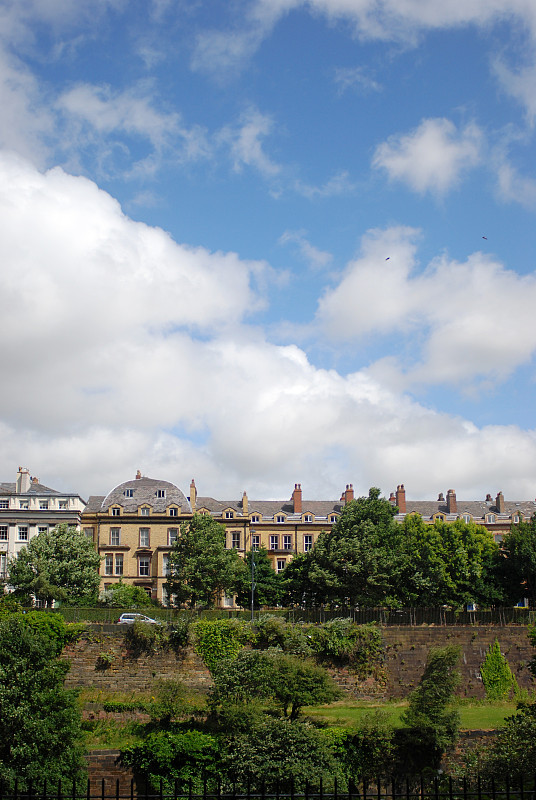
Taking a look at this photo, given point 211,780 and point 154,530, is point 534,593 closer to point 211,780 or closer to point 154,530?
point 154,530

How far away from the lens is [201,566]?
6047 cm

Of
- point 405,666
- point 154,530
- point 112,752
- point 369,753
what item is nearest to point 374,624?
point 405,666

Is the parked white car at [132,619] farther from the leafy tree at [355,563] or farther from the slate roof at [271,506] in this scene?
the slate roof at [271,506]

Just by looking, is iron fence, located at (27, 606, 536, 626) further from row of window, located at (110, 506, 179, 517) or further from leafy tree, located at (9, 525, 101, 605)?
row of window, located at (110, 506, 179, 517)

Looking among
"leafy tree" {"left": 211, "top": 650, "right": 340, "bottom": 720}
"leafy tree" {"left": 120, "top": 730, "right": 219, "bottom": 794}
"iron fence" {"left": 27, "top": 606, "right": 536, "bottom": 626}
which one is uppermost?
"iron fence" {"left": 27, "top": 606, "right": 536, "bottom": 626}

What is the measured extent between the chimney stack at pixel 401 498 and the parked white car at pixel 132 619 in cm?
4722

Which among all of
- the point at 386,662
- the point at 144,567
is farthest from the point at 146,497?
the point at 386,662

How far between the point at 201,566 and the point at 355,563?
42.7 ft

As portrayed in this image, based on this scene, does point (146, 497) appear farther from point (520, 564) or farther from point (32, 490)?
point (520, 564)

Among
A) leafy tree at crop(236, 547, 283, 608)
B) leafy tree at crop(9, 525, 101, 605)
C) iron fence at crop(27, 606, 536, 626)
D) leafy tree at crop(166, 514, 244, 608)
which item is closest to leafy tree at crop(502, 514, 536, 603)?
iron fence at crop(27, 606, 536, 626)

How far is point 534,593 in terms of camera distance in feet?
212

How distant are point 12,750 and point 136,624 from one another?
1393cm

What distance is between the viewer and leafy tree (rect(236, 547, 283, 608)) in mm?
63281

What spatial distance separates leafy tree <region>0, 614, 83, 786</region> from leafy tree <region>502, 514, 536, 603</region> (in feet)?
147
